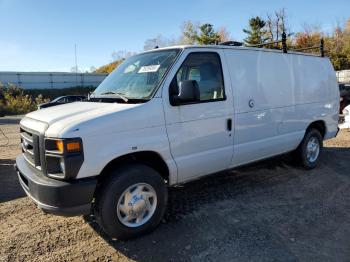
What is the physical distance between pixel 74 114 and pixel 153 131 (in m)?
0.91

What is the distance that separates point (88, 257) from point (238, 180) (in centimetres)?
316

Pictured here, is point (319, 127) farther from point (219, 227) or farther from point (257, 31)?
point (257, 31)

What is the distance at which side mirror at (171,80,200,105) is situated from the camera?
398cm

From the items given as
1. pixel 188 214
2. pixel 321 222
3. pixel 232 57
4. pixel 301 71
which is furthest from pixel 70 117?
pixel 301 71

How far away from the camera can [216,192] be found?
17.7 ft

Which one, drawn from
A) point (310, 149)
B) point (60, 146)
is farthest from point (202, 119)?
point (310, 149)

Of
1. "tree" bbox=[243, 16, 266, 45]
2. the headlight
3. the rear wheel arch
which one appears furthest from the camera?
"tree" bbox=[243, 16, 266, 45]

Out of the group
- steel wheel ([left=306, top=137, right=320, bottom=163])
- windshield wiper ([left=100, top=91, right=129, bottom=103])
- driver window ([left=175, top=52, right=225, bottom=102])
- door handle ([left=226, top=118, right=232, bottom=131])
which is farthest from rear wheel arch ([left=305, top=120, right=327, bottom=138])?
windshield wiper ([left=100, top=91, right=129, bottom=103])

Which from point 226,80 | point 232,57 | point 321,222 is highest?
point 232,57

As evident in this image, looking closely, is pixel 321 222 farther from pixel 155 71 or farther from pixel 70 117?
pixel 70 117

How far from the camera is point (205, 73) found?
4621mm

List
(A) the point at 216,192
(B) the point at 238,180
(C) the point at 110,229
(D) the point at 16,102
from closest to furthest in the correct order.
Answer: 1. (C) the point at 110,229
2. (A) the point at 216,192
3. (B) the point at 238,180
4. (D) the point at 16,102

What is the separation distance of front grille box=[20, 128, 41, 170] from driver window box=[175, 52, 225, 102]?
1.89 m

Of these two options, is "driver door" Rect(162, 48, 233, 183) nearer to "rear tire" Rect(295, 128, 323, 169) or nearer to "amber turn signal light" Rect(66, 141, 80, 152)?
"amber turn signal light" Rect(66, 141, 80, 152)
